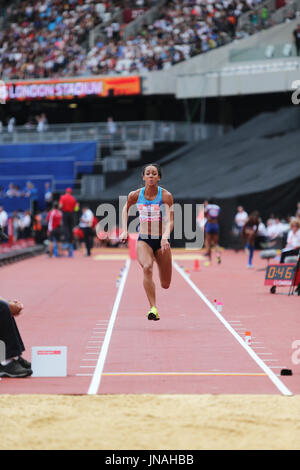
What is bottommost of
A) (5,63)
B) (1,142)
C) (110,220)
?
(110,220)

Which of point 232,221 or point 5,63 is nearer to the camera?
point 232,221

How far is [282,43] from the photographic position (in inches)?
1810

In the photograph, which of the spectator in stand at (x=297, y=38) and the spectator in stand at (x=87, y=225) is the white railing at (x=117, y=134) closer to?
the spectator in stand at (x=297, y=38)

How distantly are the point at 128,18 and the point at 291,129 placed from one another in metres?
13.8

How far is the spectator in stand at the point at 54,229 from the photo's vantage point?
32.8 m

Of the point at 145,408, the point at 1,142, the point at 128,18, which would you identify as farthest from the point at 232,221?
the point at 145,408

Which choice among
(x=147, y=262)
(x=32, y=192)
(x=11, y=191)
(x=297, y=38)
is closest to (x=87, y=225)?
(x=32, y=192)

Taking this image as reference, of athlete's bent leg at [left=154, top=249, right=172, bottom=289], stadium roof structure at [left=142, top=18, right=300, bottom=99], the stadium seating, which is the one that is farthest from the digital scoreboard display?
the stadium seating

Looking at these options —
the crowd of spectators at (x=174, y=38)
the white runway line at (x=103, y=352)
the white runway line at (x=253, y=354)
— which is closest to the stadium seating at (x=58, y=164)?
the crowd of spectators at (x=174, y=38)

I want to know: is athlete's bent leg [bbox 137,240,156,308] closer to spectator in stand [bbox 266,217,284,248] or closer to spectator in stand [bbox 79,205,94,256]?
spectator in stand [bbox 79,205,94,256]

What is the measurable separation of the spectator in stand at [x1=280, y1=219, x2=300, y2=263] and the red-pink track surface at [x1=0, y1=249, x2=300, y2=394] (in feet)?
2.79

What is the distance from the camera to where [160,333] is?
12.7 meters
